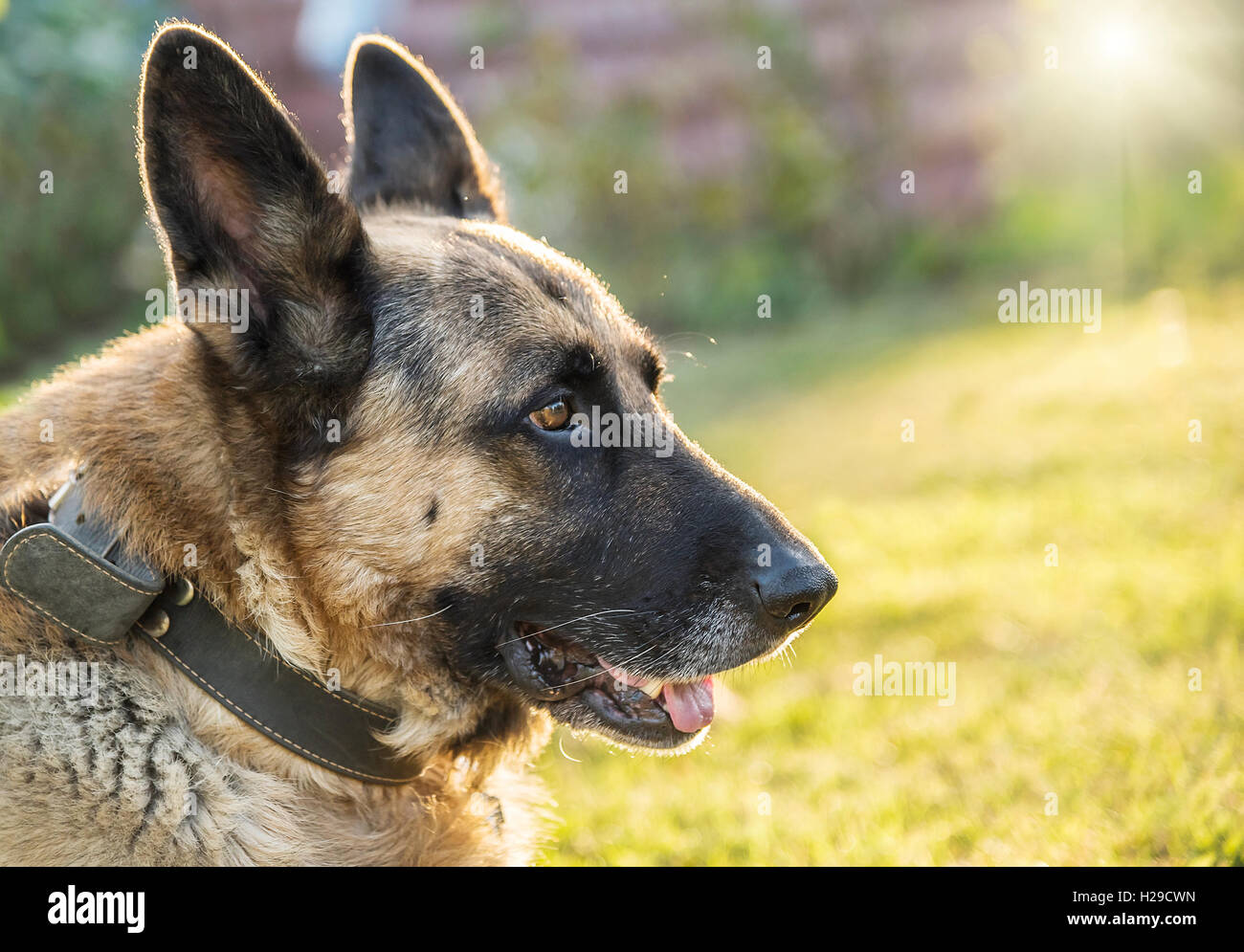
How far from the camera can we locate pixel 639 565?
9.64 feet

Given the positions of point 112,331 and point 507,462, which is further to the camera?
point 112,331

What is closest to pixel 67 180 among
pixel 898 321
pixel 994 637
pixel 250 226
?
pixel 898 321

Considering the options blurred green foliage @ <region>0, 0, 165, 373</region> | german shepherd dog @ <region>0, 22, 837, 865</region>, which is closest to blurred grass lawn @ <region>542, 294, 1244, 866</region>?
german shepherd dog @ <region>0, 22, 837, 865</region>

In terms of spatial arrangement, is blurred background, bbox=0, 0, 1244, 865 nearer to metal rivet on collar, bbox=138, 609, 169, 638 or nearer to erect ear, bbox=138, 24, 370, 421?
metal rivet on collar, bbox=138, 609, 169, 638

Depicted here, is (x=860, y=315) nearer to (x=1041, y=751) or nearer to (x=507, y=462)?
(x=1041, y=751)

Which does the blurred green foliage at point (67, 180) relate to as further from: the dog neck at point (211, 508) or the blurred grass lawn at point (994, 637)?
the dog neck at point (211, 508)

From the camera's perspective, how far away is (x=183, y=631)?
2570 mm

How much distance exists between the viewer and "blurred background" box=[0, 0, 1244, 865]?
13.2ft

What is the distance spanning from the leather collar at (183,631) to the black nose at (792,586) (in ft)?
3.55

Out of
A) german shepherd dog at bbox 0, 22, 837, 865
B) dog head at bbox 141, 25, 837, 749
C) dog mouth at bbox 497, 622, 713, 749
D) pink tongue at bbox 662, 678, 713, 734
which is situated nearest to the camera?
german shepherd dog at bbox 0, 22, 837, 865

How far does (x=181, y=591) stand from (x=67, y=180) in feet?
33.3

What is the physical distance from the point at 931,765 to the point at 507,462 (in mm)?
2360

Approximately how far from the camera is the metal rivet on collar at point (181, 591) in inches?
101

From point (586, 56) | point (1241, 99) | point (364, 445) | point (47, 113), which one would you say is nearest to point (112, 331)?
point (47, 113)
